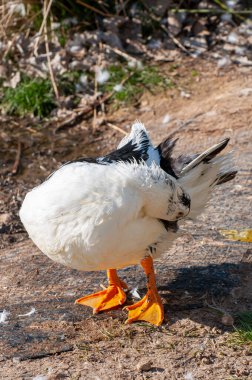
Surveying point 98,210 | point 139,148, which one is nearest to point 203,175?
point 139,148

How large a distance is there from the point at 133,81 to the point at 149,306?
424cm

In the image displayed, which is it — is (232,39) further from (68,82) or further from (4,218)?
(4,218)

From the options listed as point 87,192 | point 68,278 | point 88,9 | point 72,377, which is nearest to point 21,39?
point 88,9

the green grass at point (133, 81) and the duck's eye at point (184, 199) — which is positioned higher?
the duck's eye at point (184, 199)

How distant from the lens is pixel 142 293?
4.78 metres

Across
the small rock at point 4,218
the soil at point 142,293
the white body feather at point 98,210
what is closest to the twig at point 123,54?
the soil at point 142,293

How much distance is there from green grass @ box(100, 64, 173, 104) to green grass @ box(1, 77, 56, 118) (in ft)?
2.07

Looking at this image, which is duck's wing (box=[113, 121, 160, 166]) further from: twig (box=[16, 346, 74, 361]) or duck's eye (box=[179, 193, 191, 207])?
twig (box=[16, 346, 74, 361])

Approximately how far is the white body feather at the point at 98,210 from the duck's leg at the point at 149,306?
11.1 inches

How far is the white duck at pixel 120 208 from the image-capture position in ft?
13.0

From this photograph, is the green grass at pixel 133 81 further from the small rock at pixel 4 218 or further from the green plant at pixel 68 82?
the small rock at pixel 4 218

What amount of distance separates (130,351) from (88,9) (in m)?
5.59

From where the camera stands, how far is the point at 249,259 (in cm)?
497

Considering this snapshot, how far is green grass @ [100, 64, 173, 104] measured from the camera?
806cm
